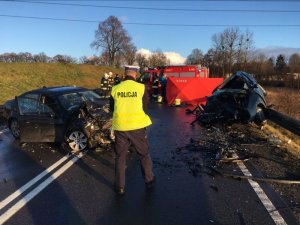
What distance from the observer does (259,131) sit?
12.0 metres

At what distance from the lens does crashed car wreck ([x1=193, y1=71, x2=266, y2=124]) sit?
39.3 ft

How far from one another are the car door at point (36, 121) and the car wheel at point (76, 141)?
0.54 m

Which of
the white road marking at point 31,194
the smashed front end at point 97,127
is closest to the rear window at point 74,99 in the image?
the smashed front end at point 97,127

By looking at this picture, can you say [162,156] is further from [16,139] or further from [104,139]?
[16,139]

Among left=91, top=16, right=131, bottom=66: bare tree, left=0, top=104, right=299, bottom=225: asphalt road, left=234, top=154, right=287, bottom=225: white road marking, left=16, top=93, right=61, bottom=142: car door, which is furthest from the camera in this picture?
left=91, top=16, right=131, bottom=66: bare tree

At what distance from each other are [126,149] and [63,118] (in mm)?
3712

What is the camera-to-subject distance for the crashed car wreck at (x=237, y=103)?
12.0 m

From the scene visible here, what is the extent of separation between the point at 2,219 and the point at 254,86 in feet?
31.3

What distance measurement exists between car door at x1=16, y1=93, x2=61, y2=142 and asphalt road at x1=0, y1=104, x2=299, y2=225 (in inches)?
30.5

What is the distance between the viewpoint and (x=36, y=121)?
30.7 feet

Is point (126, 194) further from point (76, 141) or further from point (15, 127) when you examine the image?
point (15, 127)

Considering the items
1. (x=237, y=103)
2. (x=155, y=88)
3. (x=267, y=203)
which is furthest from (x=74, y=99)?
(x=155, y=88)

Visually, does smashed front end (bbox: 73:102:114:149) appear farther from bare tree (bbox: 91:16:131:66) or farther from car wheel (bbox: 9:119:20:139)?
bare tree (bbox: 91:16:131:66)

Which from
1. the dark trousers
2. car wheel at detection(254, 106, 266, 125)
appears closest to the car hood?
car wheel at detection(254, 106, 266, 125)
